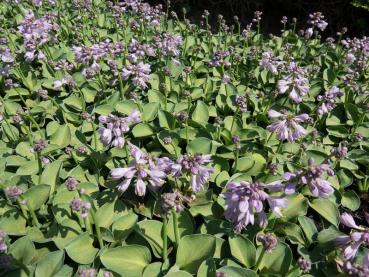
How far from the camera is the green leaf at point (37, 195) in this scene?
3.18m

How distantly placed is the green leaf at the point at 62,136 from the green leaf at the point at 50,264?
1.37 meters

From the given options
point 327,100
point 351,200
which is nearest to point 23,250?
point 351,200

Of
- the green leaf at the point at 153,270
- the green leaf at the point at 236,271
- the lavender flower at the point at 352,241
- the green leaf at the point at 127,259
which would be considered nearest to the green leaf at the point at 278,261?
the green leaf at the point at 236,271

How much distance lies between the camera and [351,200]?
3.59 m

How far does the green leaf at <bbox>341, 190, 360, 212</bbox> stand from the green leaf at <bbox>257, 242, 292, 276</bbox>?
102 centimetres

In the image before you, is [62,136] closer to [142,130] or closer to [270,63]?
[142,130]

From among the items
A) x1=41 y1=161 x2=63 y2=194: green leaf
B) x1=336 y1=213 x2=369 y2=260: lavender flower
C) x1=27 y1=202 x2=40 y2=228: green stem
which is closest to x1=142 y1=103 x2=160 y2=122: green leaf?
x1=41 y1=161 x2=63 y2=194: green leaf

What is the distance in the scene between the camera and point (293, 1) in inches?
338

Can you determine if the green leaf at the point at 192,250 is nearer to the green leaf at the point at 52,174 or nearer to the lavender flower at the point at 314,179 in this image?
the lavender flower at the point at 314,179

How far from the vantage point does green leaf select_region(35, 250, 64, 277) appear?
274cm

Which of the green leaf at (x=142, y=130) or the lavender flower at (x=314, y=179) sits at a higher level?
the lavender flower at (x=314, y=179)

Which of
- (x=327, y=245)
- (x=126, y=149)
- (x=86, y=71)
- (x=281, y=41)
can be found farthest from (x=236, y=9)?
(x=327, y=245)

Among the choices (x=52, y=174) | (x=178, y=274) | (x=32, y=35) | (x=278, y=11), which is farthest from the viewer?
(x=278, y=11)

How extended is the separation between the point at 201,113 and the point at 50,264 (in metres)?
2.22
